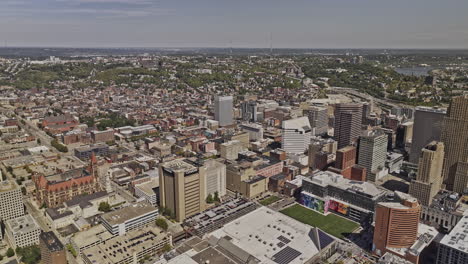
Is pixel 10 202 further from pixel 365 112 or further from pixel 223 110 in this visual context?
pixel 365 112

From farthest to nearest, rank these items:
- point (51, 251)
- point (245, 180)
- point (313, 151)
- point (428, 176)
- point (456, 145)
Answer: point (313, 151), point (245, 180), point (456, 145), point (428, 176), point (51, 251)

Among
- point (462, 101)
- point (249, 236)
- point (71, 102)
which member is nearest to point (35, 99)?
point (71, 102)

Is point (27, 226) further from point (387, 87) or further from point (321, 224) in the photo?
point (387, 87)

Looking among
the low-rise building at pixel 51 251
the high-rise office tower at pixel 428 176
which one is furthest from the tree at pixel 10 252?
the high-rise office tower at pixel 428 176

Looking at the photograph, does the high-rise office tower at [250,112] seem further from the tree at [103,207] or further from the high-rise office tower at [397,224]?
the high-rise office tower at [397,224]

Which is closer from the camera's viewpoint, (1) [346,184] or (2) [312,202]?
(1) [346,184]

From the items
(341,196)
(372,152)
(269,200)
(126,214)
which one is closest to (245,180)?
(269,200)
